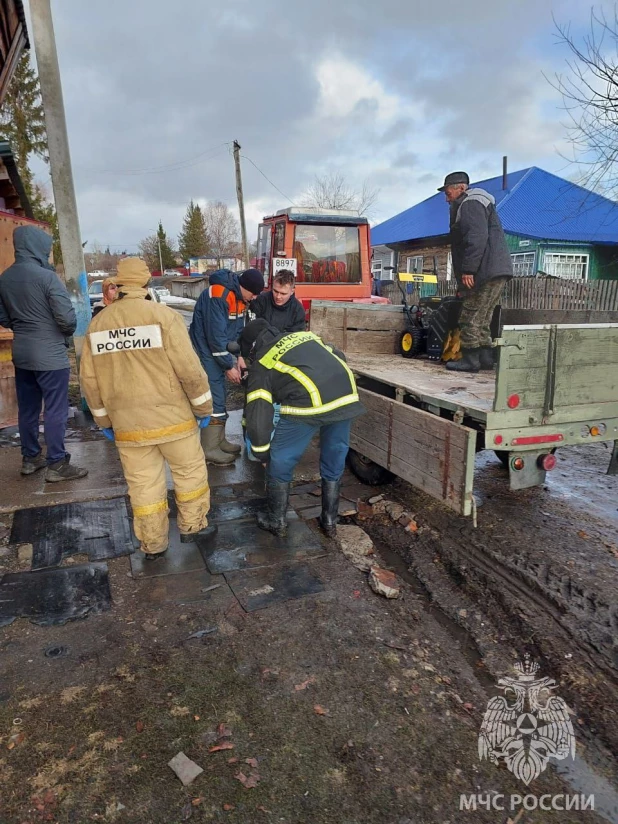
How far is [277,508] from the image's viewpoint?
3885mm

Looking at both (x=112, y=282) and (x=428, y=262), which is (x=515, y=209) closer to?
(x=428, y=262)

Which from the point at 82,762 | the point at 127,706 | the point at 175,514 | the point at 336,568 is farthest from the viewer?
the point at 175,514

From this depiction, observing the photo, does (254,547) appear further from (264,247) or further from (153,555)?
(264,247)

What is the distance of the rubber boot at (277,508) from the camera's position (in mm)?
3845

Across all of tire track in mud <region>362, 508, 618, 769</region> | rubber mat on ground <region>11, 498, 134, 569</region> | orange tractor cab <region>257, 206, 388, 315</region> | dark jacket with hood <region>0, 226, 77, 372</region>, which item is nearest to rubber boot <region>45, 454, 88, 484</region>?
rubber mat on ground <region>11, 498, 134, 569</region>

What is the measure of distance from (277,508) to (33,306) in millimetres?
2675

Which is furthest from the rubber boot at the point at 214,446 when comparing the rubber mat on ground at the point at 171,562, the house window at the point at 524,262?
the house window at the point at 524,262

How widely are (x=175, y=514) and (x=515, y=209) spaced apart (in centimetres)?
2104

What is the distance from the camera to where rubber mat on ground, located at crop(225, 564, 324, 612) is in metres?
3.21

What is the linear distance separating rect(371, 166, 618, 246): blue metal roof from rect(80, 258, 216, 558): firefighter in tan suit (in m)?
19.2

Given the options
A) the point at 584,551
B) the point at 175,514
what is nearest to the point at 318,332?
the point at 175,514

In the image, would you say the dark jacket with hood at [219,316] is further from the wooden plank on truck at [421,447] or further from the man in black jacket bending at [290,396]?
the wooden plank on truck at [421,447]

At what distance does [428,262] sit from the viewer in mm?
25344

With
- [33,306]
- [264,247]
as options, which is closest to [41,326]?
[33,306]
